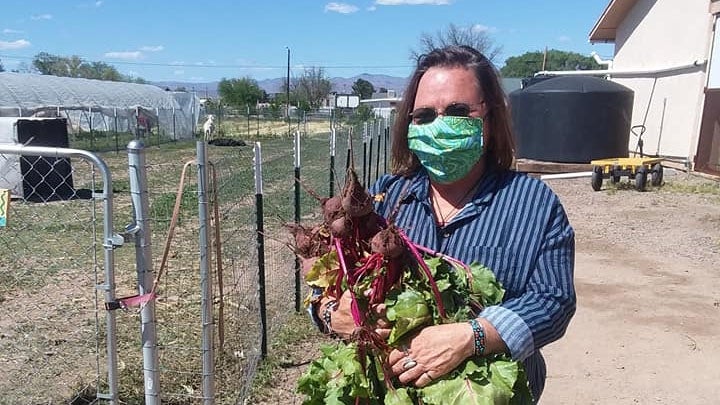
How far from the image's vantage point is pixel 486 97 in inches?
74.8

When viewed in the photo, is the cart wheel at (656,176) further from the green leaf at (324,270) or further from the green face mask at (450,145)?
the green leaf at (324,270)

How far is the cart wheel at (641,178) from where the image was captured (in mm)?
12875

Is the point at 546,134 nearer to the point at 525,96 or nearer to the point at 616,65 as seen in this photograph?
the point at 525,96

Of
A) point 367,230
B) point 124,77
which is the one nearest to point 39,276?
point 367,230

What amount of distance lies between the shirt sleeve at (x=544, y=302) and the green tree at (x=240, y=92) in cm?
7010

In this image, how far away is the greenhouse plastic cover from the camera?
2744 centimetres

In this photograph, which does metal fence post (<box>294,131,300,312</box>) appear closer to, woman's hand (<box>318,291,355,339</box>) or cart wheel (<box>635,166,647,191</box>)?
woman's hand (<box>318,291,355,339</box>)

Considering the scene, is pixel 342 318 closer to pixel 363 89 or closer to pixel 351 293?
pixel 351 293

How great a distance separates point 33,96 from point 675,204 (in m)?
27.6

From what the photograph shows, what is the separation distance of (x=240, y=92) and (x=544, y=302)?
244 ft

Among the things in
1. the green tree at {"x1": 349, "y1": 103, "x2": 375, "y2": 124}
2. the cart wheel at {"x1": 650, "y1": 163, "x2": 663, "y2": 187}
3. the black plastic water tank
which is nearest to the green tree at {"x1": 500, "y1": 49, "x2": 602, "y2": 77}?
Answer: the green tree at {"x1": 349, "y1": 103, "x2": 375, "y2": 124}

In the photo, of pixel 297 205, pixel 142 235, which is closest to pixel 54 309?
pixel 297 205

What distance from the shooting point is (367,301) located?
1.68 meters

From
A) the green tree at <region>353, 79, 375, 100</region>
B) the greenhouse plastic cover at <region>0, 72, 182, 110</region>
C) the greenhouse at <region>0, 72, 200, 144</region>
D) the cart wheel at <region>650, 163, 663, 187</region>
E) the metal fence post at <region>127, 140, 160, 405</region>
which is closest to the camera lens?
the metal fence post at <region>127, 140, 160, 405</region>
